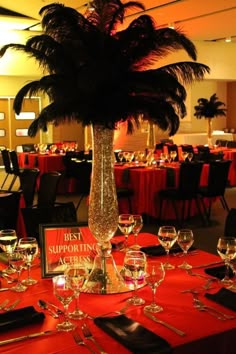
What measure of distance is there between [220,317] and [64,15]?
5.04ft

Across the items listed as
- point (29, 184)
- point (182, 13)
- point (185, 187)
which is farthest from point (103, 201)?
point (182, 13)

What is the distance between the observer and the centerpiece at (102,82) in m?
2.33

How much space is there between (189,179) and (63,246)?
494 centimetres

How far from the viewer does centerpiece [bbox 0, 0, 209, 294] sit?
2.33 m

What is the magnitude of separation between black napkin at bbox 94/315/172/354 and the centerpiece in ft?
1.30

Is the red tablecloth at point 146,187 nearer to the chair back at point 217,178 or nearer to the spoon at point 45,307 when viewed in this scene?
the chair back at point 217,178

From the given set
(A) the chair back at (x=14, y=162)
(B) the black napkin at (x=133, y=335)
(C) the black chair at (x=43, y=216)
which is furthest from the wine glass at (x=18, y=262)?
(A) the chair back at (x=14, y=162)

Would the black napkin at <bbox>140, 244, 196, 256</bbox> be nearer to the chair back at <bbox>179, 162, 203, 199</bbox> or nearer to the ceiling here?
the chair back at <bbox>179, 162, 203, 199</bbox>

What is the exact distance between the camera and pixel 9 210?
15.3 feet

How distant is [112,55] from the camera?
238cm

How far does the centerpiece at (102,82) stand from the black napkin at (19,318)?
40cm

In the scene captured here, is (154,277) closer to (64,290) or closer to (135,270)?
(135,270)

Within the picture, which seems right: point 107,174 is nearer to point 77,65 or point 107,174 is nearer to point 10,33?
point 77,65

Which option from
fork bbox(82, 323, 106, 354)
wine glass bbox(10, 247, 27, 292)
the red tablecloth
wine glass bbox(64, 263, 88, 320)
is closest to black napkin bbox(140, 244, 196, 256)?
wine glass bbox(10, 247, 27, 292)
